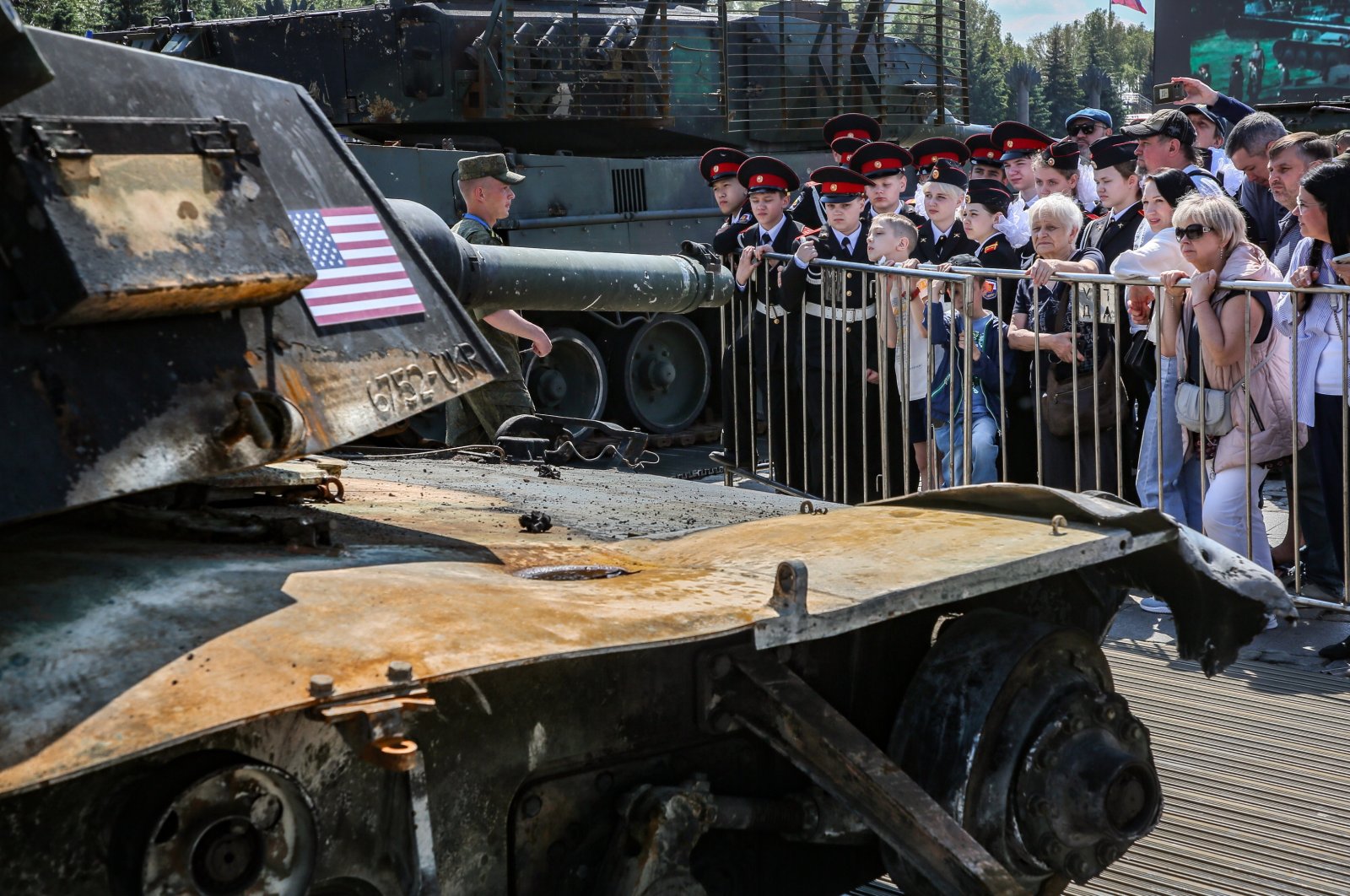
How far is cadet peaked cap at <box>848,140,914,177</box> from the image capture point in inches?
378

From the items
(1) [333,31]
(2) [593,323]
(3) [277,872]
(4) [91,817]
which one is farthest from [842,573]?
(1) [333,31]

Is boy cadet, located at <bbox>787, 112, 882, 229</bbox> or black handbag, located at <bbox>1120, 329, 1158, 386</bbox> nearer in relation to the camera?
black handbag, located at <bbox>1120, 329, 1158, 386</bbox>

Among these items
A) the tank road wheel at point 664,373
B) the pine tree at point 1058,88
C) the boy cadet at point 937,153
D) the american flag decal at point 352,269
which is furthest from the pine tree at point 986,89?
the american flag decal at point 352,269

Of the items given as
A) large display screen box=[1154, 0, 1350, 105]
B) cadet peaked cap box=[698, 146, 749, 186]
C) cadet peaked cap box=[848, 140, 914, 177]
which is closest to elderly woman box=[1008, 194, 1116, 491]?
cadet peaked cap box=[848, 140, 914, 177]

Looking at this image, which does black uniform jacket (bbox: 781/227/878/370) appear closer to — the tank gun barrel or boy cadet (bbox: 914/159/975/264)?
boy cadet (bbox: 914/159/975/264)

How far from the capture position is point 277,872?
8.07 ft

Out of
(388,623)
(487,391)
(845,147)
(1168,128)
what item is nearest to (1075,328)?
(1168,128)

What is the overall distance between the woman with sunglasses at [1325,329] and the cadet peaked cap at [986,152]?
3857mm

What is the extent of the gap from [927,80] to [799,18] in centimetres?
162

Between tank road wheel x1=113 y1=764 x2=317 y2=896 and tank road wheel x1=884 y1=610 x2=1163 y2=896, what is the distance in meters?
1.24

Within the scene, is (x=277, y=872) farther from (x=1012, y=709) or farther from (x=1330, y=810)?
(x=1330, y=810)

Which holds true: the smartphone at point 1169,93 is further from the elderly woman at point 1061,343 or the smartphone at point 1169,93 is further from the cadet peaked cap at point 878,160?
the elderly woman at point 1061,343

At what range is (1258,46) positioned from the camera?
60.8ft

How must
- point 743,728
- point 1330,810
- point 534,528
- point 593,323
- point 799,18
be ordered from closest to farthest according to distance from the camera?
point 743,728 → point 534,528 → point 1330,810 → point 593,323 → point 799,18
